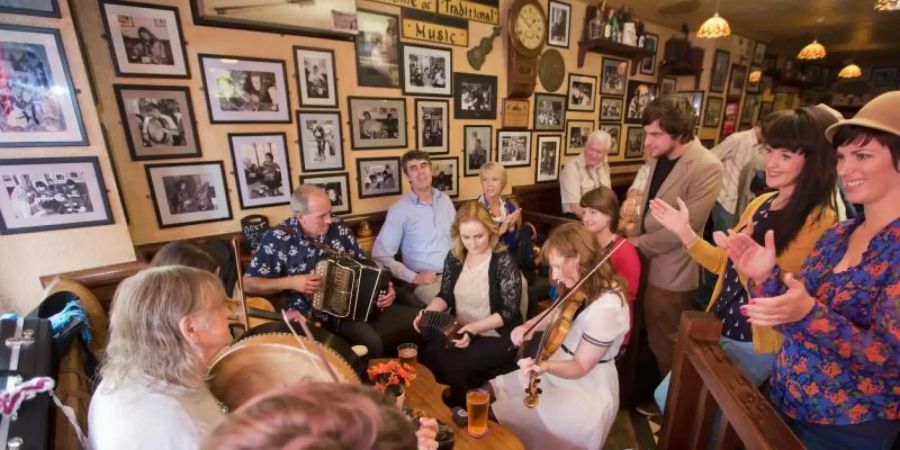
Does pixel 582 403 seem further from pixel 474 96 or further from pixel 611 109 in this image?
pixel 611 109

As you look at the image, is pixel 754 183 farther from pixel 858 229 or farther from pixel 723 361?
pixel 723 361

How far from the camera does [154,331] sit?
105 centimetres

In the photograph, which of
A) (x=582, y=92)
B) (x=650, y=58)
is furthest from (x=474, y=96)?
(x=650, y=58)

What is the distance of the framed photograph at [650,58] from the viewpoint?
199 inches

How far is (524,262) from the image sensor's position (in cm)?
341

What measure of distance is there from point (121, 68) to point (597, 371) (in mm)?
3098

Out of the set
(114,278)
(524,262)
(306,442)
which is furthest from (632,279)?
(114,278)

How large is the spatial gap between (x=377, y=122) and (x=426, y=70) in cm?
68

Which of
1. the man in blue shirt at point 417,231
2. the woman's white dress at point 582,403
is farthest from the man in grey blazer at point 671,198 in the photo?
the man in blue shirt at point 417,231

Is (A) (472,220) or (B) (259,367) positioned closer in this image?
(B) (259,367)

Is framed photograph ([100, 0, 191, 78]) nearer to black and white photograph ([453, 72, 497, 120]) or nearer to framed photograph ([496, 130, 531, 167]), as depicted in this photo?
black and white photograph ([453, 72, 497, 120])

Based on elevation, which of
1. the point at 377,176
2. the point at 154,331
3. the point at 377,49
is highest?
the point at 377,49

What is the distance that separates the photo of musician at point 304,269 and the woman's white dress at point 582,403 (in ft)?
3.10

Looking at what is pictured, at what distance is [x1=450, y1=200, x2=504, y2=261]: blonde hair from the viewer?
219 centimetres
